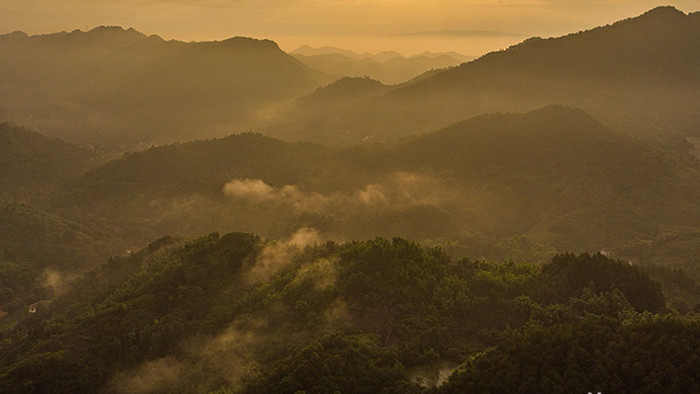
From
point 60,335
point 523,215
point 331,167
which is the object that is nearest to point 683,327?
point 60,335

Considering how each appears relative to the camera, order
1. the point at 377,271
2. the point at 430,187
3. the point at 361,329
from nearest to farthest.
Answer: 1. the point at 361,329
2. the point at 377,271
3. the point at 430,187

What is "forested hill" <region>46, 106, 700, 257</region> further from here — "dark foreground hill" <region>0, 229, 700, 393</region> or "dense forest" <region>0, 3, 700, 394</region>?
"dark foreground hill" <region>0, 229, 700, 393</region>

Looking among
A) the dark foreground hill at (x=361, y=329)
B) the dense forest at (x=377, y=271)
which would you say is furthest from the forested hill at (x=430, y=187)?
the dark foreground hill at (x=361, y=329)

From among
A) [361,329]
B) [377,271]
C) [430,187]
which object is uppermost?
[377,271]

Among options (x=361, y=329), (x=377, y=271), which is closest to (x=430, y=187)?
(x=377, y=271)

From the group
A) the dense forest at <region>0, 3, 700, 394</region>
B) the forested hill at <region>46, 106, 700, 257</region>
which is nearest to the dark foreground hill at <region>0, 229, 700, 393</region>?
the dense forest at <region>0, 3, 700, 394</region>

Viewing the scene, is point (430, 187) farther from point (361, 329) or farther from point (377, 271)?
point (361, 329)
